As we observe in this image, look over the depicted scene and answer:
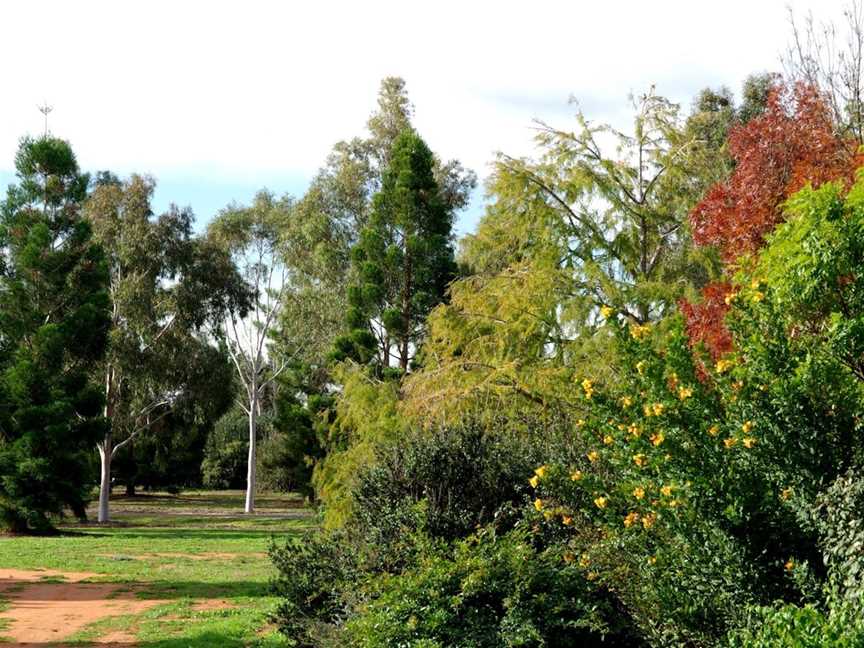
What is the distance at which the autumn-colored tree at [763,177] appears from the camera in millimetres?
10250

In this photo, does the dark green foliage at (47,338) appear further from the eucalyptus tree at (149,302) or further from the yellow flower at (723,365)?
the yellow flower at (723,365)

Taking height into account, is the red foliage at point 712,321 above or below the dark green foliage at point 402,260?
below

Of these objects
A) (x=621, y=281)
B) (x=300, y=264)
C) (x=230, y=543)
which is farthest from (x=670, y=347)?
(x=300, y=264)

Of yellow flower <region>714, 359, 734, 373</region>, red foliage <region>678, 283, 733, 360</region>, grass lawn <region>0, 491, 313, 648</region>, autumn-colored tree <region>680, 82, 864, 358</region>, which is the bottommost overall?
grass lawn <region>0, 491, 313, 648</region>

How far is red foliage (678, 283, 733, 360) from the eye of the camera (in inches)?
382

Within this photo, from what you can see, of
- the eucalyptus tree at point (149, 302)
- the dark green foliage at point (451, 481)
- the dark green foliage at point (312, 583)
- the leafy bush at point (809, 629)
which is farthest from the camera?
the eucalyptus tree at point (149, 302)

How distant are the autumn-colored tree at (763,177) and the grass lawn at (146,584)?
5.87 m

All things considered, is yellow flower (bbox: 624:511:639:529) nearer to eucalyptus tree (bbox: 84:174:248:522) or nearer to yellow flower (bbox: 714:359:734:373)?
yellow flower (bbox: 714:359:734:373)

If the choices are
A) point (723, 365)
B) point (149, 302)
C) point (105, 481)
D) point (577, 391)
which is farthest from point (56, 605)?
point (149, 302)

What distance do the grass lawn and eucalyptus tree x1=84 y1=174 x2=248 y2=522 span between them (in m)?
5.72

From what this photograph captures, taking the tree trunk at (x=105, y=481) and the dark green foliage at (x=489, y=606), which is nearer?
the dark green foliage at (x=489, y=606)

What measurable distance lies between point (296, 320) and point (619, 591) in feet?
101

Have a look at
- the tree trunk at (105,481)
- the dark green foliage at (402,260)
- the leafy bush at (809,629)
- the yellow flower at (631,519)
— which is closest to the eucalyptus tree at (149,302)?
the tree trunk at (105,481)

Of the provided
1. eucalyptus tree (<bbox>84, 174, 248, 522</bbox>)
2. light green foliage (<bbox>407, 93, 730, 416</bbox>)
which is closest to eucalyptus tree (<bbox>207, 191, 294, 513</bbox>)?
eucalyptus tree (<bbox>84, 174, 248, 522</bbox>)
